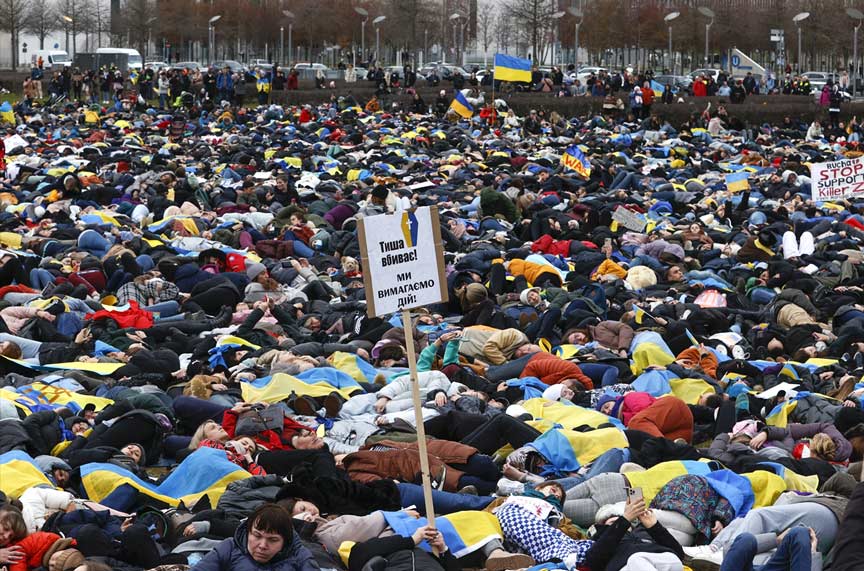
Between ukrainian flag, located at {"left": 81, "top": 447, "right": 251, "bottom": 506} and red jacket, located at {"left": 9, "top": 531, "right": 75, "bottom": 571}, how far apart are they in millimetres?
1001

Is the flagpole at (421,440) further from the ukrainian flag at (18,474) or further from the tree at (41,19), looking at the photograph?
the tree at (41,19)

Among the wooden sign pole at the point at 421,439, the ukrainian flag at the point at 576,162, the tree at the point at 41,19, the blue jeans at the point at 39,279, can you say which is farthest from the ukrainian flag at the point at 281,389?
the tree at the point at 41,19

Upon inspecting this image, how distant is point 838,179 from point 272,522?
36.2 ft

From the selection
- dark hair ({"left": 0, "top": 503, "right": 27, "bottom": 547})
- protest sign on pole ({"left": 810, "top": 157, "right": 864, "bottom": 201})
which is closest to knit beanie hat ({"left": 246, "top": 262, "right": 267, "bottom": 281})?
protest sign on pole ({"left": 810, "top": 157, "right": 864, "bottom": 201})

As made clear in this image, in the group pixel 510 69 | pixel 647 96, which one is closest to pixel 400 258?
pixel 510 69

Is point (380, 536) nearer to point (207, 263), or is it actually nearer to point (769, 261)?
point (207, 263)

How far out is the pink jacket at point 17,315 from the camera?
1247 centimetres

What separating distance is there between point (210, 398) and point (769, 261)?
28.6 feet

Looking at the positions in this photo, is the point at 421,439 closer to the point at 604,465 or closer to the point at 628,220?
the point at 604,465

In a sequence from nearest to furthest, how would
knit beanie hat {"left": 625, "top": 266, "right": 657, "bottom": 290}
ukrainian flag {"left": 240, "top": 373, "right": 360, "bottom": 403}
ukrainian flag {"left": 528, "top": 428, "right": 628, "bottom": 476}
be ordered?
ukrainian flag {"left": 528, "top": 428, "right": 628, "bottom": 476}, ukrainian flag {"left": 240, "top": 373, "right": 360, "bottom": 403}, knit beanie hat {"left": 625, "top": 266, "right": 657, "bottom": 290}

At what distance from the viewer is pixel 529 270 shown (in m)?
15.6

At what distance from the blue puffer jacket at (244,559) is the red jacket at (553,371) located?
15.5 feet

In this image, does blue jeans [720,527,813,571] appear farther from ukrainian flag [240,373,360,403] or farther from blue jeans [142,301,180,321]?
blue jeans [142,301,180,321]

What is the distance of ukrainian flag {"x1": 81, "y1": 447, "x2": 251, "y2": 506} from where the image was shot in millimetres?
8016
